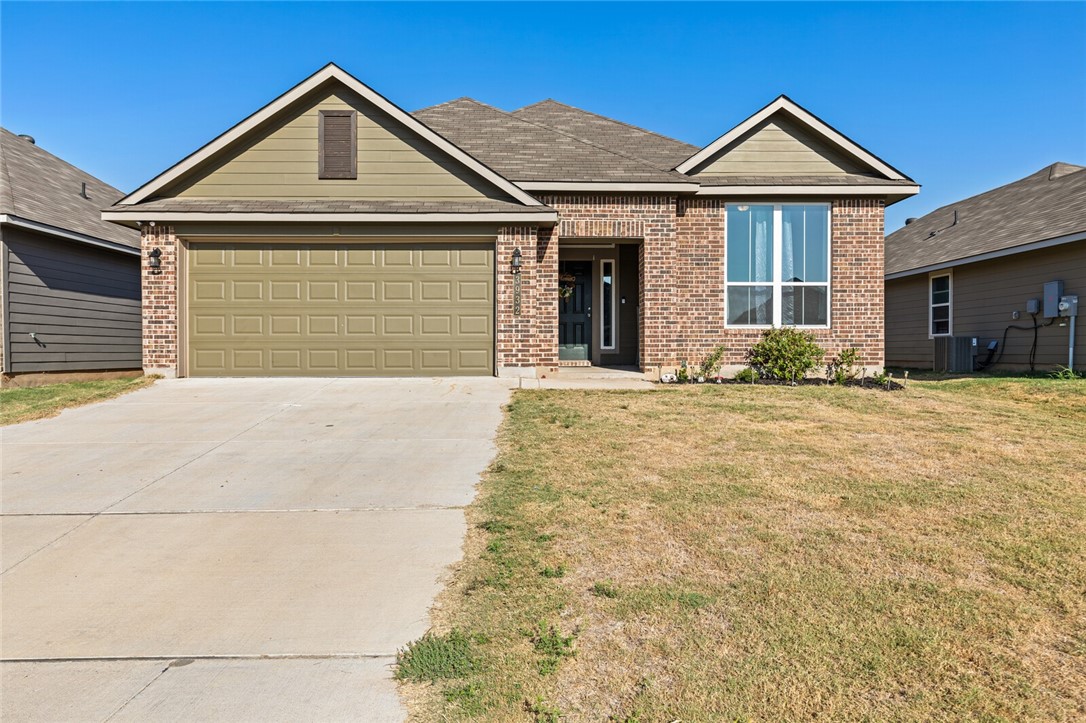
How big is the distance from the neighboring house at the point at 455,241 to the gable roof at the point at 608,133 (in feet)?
4.62

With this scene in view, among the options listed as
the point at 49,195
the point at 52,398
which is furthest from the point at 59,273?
the point at 52,398

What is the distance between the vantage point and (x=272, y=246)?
11.5 metres

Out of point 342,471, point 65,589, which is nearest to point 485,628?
point 65,589

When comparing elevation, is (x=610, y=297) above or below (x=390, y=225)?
below

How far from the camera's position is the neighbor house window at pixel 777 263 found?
486 inches

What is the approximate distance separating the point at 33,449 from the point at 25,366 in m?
7.80

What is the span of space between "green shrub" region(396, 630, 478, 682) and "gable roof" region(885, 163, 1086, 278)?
1569cm

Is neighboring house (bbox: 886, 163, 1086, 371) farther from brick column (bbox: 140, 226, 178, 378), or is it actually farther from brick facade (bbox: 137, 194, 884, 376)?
brick column (bbox: 140, 226, 178, 378)

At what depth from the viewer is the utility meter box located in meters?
13.7

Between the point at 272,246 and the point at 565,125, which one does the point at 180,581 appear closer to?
the point at 272,246

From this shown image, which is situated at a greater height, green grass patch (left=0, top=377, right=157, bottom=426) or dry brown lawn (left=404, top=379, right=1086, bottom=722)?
green grass patch (left=0, top=377, right=157, bottom=426)

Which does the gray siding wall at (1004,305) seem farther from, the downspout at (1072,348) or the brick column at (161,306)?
the brick column at (161,306)

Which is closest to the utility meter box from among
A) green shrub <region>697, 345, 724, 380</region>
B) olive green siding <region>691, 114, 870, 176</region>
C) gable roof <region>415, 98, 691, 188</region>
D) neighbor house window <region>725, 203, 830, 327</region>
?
olive green siding <region>691, 114, 870, 176</region>

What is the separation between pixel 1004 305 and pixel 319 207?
16155 millimetres
